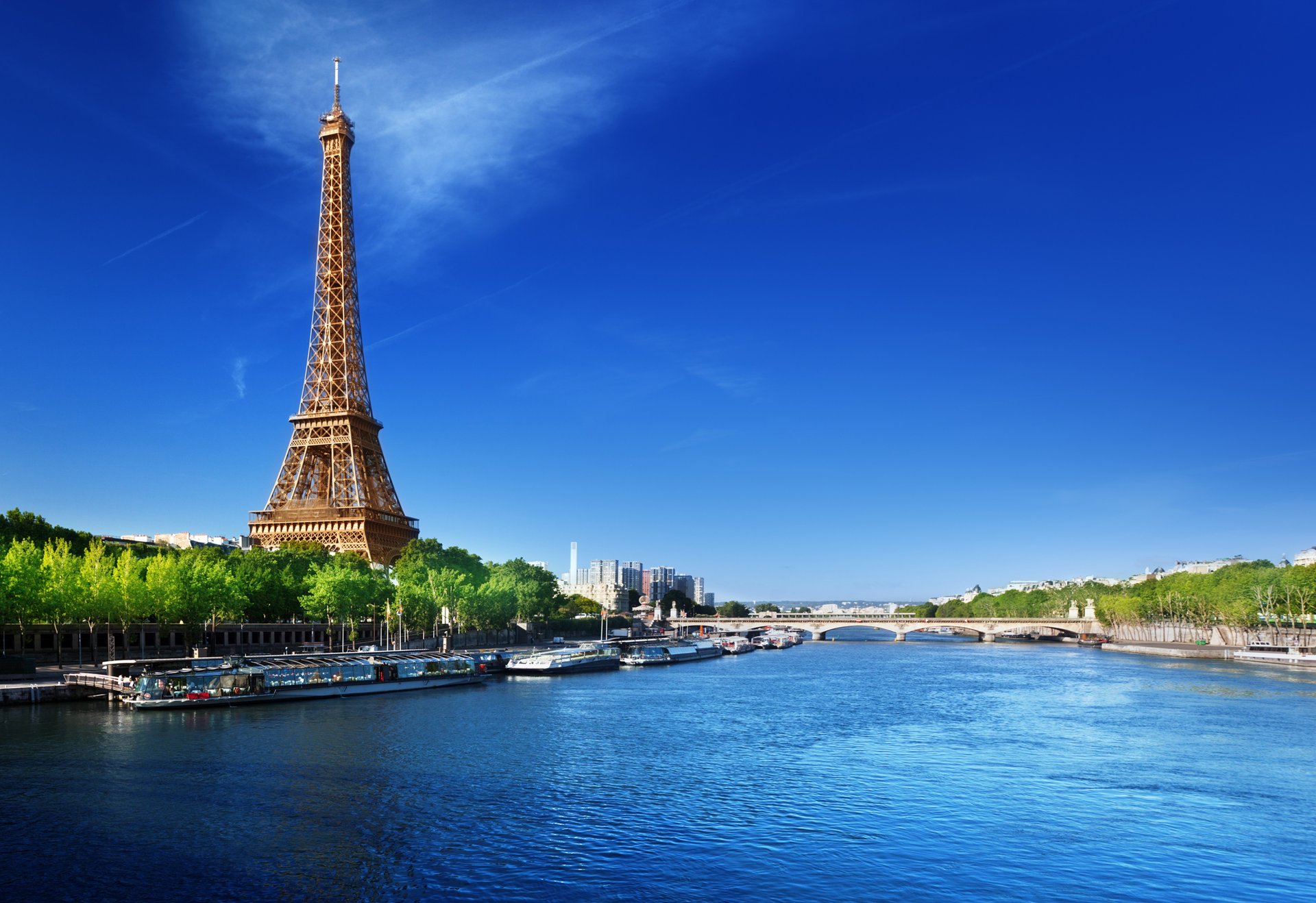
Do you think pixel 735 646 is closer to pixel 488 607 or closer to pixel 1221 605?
pixel 488 607

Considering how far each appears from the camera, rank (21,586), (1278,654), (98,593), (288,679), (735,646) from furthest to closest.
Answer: (735,646) < (1278,654) < (98,593) < (288,679) < (21,586)

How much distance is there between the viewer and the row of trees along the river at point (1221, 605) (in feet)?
428

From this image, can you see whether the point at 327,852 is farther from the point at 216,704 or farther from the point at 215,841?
the point at 216,704

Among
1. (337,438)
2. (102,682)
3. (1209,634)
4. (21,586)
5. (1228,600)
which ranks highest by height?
(337,438)

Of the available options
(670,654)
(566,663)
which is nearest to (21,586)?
(566,663)

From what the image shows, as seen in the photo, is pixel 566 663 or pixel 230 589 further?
pixel 566 663

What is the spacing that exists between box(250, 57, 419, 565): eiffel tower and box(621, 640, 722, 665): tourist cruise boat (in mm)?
37249

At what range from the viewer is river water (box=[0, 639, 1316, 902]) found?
83.8 feet

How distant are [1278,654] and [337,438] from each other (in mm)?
119321

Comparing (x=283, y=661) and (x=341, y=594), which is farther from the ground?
(x=341, y=594)

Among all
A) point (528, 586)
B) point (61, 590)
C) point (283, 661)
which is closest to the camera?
point (61, 590)

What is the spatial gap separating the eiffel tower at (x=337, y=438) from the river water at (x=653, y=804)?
220 feet

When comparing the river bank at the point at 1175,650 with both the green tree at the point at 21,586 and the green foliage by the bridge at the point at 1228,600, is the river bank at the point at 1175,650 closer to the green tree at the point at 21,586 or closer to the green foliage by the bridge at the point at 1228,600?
the green foliage by the bridge at the point at 1228,600

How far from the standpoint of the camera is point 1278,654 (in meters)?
109
